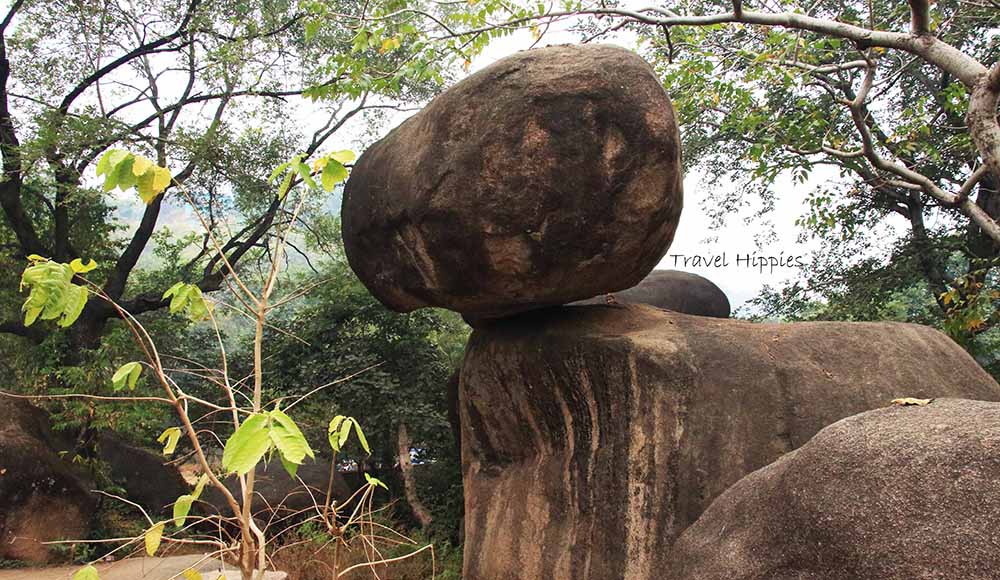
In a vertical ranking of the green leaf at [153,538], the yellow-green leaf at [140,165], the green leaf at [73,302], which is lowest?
the green leaf at [153,538]

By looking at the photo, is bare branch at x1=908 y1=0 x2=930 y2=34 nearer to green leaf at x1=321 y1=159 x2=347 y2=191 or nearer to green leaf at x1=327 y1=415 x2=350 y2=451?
green leaf at x1=321 y1=159 x2=347 y2=191

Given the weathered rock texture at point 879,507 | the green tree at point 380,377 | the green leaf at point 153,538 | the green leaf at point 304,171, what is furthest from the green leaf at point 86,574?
the green tree at point 380,377

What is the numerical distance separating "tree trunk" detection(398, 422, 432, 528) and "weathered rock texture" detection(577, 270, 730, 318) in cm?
348

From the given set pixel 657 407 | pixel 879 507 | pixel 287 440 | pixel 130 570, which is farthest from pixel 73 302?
pixel 130 570

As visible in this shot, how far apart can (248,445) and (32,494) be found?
8373 mm

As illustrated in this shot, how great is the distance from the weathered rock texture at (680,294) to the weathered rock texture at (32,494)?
22.5 ft

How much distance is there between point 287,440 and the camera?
1.39m

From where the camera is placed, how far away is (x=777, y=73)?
723 cm

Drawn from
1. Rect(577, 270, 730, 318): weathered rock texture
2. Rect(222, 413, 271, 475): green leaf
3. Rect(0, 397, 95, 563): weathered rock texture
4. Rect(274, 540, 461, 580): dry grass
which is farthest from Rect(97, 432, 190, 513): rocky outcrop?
Rect(222, 413, 271, 475): green leaf

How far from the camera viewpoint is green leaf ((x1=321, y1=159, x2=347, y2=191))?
188 centimetres

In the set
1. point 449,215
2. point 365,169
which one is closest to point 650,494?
point 449,215

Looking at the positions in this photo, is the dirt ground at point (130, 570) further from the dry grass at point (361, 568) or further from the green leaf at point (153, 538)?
the green leaf at point (153, 538)

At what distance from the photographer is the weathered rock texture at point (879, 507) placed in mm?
1813

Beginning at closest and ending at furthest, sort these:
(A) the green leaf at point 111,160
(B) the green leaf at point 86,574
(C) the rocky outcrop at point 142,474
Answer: (B) the green leaf at point 86,574, (A) the green leaf at point 111,160, (C) the rocky outcrop at point 142,474
